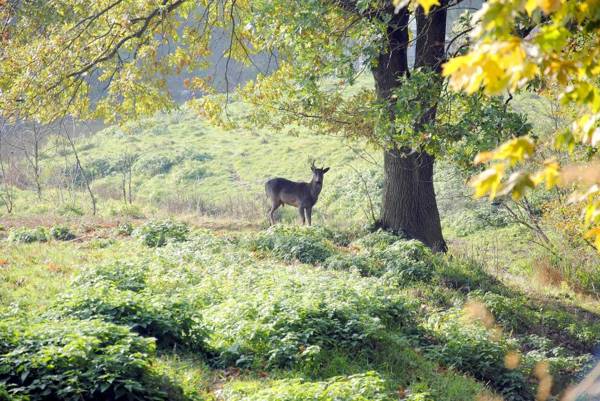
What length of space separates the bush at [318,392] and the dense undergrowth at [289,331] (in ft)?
0.07

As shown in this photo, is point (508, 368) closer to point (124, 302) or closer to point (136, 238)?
point (124, 302)

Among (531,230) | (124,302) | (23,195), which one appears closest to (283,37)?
(124,302)

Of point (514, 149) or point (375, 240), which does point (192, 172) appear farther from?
point (514, 149)

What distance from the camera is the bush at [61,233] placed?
1817 cm

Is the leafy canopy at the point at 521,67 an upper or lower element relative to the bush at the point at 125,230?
upper

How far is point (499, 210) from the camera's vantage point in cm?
2591

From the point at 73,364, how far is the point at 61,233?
1198 centimetres

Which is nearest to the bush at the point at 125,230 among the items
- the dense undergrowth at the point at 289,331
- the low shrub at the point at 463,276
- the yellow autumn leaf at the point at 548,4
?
the dense undergrowth at the point at 289,331

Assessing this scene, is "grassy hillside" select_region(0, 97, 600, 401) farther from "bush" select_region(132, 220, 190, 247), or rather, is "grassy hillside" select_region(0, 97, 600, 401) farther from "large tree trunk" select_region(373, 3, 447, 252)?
"large tree trunk" select_region(373, 3, 447, 252)

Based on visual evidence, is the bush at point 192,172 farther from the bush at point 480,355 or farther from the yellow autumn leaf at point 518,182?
the yellow autumn leaf at point 518,182

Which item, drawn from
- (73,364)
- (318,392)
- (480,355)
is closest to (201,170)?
(480,355)

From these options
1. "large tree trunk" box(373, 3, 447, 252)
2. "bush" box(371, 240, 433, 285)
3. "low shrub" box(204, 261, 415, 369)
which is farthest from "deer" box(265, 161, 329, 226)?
"low shrub" box(204, 261, 415, 369)

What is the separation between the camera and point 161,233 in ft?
56.9

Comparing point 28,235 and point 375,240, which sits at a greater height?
point 28,235
